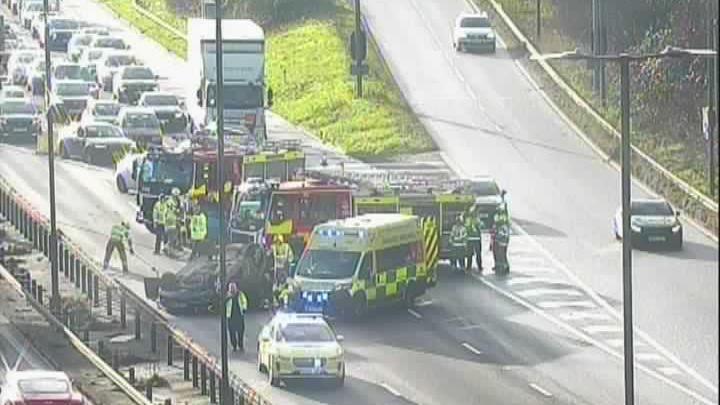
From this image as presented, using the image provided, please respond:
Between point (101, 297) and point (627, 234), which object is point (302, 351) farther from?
point (627, 234)

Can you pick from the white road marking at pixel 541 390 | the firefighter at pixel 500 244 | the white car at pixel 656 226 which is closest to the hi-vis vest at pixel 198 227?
the firefighter at pixel 500 244

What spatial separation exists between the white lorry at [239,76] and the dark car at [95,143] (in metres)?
3.26

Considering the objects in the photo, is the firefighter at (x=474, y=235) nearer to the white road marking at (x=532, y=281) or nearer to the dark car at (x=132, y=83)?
the white road marking at (x=532, y=281)

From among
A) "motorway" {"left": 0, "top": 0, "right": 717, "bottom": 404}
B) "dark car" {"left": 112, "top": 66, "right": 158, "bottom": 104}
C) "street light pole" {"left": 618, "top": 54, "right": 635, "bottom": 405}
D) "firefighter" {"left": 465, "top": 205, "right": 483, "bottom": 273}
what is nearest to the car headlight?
"motorway" {"left": 0, "top": 0, "right": 717, "bottom": 404}

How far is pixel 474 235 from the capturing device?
206 ft

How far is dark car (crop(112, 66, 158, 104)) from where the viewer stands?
90.8m

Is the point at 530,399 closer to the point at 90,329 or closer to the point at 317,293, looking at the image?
the point at 317,293

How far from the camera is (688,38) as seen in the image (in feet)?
264

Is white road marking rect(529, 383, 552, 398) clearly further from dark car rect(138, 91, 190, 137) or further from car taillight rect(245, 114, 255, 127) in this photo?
dark car rect(138, 91, 190, 137)

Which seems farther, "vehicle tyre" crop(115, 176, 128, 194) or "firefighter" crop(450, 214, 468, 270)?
"vehicle tyre" crop(115, 176, 128, 194)

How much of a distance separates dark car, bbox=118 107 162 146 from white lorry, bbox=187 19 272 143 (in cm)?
374

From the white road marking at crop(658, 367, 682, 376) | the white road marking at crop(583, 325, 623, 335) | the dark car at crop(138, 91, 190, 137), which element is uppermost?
the dark car at crop(138, 91, 190, 137)

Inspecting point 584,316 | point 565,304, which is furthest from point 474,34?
point 584,316

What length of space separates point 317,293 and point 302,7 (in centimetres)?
4507
